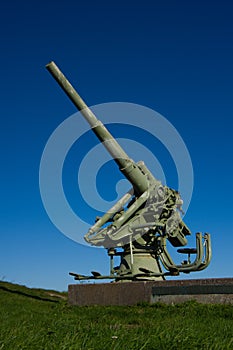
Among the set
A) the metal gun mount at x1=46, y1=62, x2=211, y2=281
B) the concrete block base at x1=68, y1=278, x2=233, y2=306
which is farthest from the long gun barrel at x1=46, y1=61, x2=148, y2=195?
the concrete block base at x1=68, y1=278, x2=233, y2=306

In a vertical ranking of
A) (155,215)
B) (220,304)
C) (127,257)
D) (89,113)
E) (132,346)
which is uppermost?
(89,113)

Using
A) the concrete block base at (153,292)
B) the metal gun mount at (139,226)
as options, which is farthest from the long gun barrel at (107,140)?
the concrete block base at (153,292)

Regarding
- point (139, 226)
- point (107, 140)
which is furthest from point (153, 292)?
point (107, 140)

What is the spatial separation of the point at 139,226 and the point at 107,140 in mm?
3016

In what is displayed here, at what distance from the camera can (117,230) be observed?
1638 cm

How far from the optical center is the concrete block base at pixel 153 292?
12.6m

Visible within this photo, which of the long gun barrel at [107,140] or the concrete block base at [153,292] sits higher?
the long gun barrel at [107,140]

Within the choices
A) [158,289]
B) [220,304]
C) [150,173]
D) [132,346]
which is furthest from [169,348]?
[150,173]

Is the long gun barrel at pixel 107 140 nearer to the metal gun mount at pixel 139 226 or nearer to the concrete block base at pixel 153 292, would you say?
the metal gun mount at pixel 139 226

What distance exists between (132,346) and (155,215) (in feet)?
38.1

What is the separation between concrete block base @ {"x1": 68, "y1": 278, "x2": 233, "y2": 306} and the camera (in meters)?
12.6

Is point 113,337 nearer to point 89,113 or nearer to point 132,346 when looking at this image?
point 132,346

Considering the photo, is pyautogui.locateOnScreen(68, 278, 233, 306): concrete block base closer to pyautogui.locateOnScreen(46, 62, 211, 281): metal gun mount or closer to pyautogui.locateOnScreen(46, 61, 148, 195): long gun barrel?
pyautogui.locateOnScreen(46, 62, 211, 281): metal gun mount

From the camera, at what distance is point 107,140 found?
17.2m
